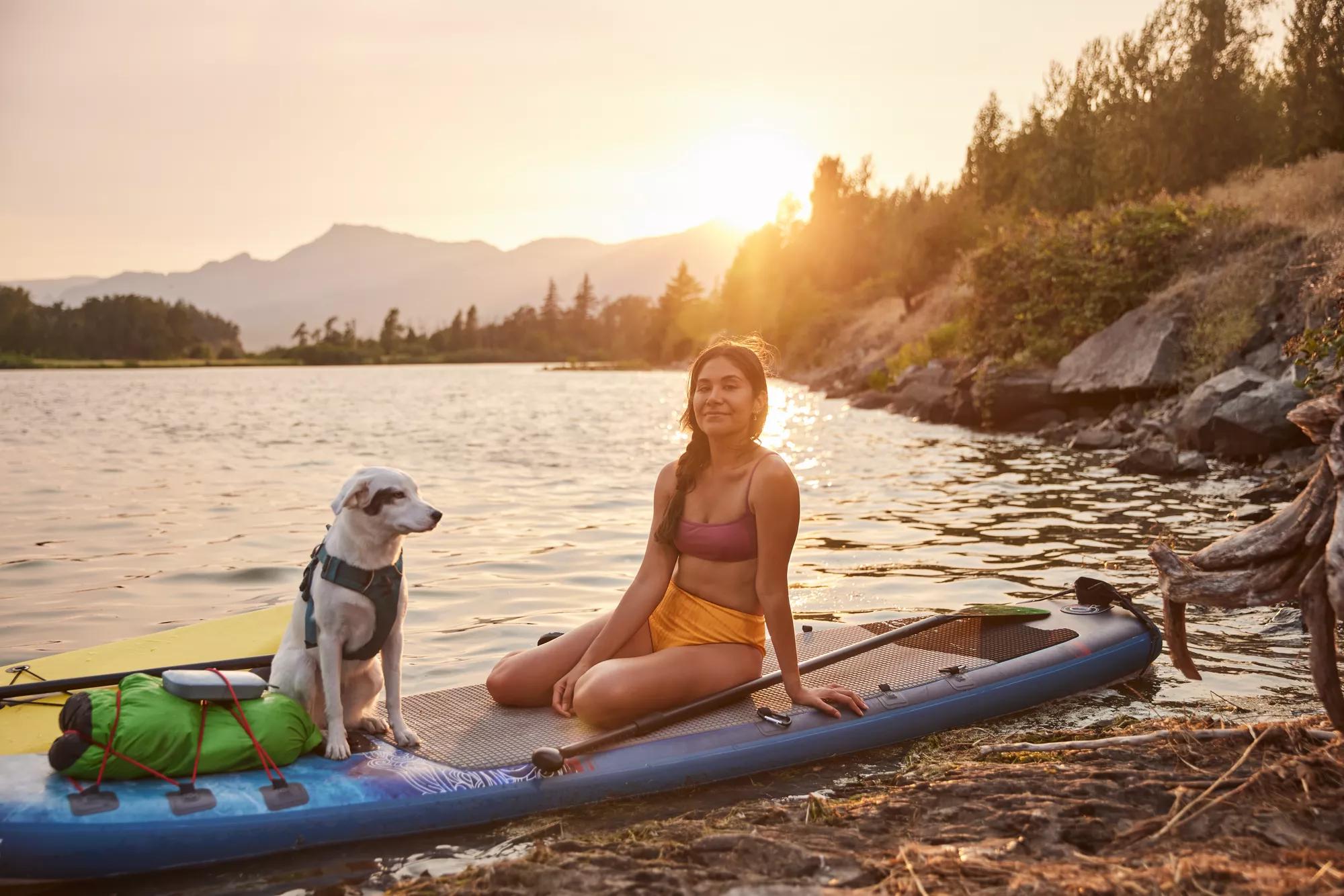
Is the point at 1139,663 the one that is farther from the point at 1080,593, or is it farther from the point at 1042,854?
the point at 1042,854

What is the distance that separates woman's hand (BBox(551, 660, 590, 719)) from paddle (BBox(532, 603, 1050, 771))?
365 mm

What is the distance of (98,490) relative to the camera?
45.3 ft

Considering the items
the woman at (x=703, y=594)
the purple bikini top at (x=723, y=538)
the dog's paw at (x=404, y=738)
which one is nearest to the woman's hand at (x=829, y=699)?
the woman at (x=703, y=594)

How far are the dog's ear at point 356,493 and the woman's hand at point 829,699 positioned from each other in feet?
6.81

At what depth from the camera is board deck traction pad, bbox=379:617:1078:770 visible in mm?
4434

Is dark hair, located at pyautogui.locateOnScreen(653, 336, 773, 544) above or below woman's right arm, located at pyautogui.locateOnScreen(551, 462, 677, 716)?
above

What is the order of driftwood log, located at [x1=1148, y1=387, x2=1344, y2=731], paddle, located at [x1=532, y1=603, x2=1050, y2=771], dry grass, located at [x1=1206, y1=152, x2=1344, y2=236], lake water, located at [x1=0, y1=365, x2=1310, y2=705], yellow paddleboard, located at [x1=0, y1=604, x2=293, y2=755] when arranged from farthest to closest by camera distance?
dry grass, located at [x1=1206, y1=152, x2=1344, y2=236]
lake water, located at [x1=0, y1=365, x2=1310, y2=705]
yellow paddleboard, located at [x1=0, y1=604, x2=293, y2=755]
paddle, located at [x1=532, y1=603, x2=1050, y2=771]
driftwood log, located at [x1=1148, y1=387, x2=1344, y2=731]

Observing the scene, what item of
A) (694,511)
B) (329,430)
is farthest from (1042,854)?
(329,430)

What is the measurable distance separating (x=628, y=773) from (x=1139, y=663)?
3.14 meters

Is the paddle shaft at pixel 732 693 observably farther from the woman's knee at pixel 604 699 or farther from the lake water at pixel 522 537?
the lake water at pixel 522 537

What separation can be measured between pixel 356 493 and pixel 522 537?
682 centimetres

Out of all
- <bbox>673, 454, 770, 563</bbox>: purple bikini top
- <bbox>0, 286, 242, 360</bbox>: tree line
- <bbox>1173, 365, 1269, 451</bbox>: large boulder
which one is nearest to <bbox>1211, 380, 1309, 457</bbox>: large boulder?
<bbox>1173, 365, 1269, 451</bbox>: large boulder

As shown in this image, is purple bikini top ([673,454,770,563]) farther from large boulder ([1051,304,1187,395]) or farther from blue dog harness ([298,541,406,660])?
large boulder ([1051,304,1187,395])

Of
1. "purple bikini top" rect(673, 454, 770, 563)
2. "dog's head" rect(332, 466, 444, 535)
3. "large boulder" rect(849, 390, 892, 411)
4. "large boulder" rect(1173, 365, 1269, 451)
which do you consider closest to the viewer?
"dog's head" rect(332, 466, 444, 535)
